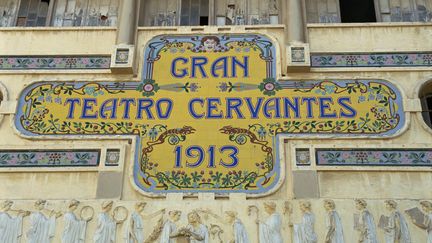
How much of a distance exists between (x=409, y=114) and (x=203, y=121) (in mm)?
3997

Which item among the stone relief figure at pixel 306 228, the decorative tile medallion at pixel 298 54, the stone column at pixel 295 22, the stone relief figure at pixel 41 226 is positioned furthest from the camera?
the stone column at pixel 295 22

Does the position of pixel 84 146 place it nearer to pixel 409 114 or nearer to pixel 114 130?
pixel 114 130

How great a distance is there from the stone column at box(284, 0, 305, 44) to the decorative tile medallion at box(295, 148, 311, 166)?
2.51 meters

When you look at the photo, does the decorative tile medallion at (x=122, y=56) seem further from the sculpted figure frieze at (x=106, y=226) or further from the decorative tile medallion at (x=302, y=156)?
the decorative tile medallion at (x=302, y=156)

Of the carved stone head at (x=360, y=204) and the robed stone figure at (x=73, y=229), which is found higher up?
the carved stone head at (x=360, y=204)

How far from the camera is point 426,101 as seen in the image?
13.6 meters

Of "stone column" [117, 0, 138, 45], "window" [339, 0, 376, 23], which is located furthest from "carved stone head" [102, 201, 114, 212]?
"window" [339, 0, 376, 23]

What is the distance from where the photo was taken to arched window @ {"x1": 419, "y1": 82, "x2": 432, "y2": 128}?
43.3 feet

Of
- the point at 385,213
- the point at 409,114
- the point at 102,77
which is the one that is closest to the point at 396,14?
the point at 409,114

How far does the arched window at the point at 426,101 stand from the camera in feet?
43.3

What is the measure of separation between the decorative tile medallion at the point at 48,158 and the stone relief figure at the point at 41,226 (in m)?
0.89

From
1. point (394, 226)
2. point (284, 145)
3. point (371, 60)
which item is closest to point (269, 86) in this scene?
point (284, 145)

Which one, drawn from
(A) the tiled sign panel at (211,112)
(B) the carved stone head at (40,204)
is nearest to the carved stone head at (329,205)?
(A) the tiled sign panel at (211,112)

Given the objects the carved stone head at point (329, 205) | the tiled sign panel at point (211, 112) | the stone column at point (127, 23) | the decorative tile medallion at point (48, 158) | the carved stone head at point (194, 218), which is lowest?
the carved stone head at point (194, 218)
